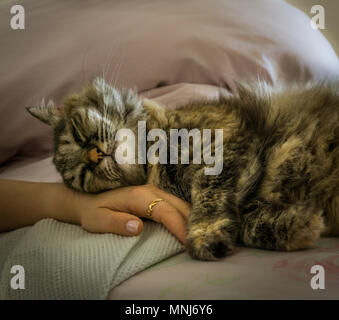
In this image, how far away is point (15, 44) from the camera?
1.67 meters

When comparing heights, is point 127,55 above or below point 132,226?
above

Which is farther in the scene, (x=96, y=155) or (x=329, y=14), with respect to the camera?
(x=329, y=14)

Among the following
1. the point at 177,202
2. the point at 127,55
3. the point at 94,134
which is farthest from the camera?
the point at 127,55

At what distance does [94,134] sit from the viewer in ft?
3.78

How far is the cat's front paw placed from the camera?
2.77 ft

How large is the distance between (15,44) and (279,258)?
1507 mm

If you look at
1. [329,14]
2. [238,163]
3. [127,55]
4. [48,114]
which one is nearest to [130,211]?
[238,163]

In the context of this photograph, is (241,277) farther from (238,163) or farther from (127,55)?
(127,55)

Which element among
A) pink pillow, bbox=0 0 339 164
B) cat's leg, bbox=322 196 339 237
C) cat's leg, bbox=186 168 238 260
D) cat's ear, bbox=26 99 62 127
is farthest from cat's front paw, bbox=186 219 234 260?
pink pillow, bbox=0 0 339 164

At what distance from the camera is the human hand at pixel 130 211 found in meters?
0.90

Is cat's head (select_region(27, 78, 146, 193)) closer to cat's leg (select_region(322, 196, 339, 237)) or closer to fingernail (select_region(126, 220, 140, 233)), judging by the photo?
fingernail (select_region(126, 220, 140, 233))

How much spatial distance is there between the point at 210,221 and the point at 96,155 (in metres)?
0.42

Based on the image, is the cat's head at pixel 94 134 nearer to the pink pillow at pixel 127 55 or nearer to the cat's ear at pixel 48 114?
the cat's ear at pixel 48 114
